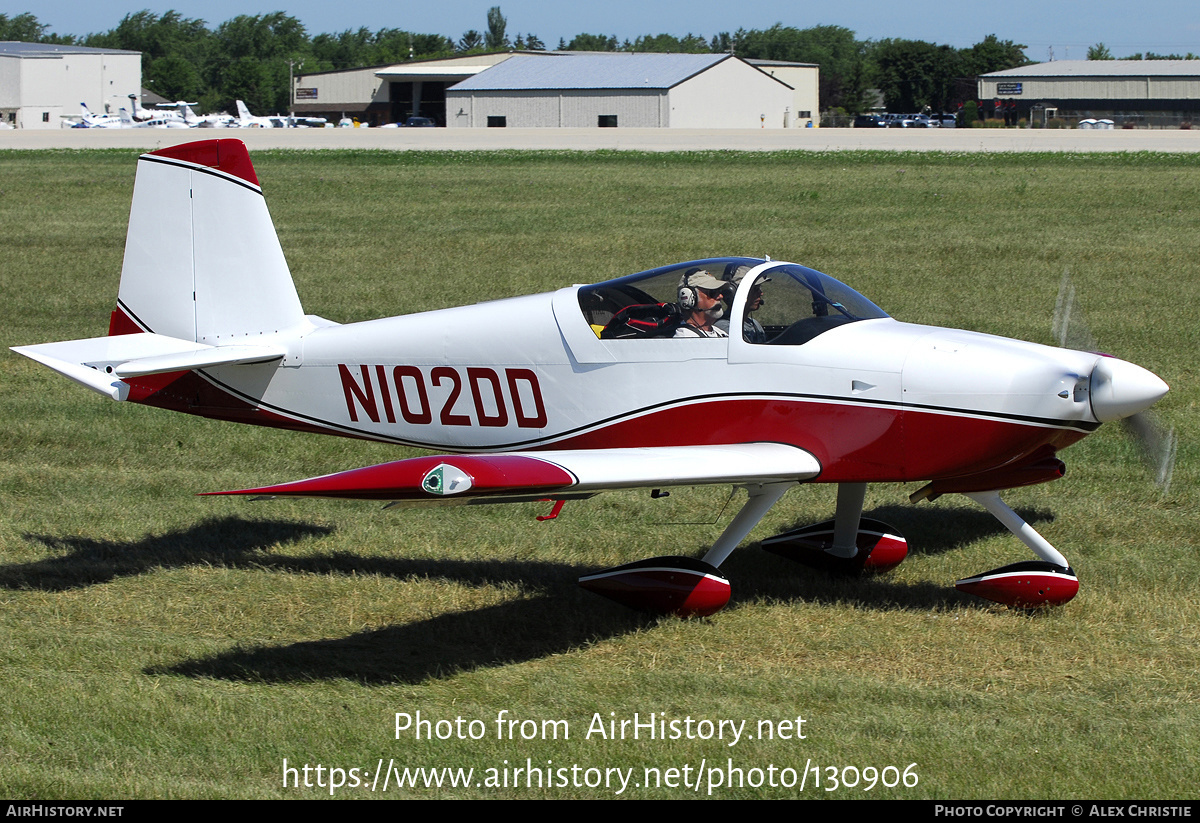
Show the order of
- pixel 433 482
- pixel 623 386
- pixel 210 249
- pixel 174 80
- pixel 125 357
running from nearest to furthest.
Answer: pixel 433 482
pixel 623 386
pixel 125 357
pixel 210 249
pixel 174 80

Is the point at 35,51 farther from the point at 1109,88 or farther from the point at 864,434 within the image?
the point at 864,434

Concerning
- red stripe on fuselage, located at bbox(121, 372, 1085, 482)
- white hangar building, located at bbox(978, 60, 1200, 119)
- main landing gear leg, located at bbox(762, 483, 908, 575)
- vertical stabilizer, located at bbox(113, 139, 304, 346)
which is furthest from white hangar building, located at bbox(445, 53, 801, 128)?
red stripe on fuselage, located at bbox(121, 372, 1085, 482)

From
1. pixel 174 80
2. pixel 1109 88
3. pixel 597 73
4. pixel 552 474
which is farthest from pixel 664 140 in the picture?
pixel 174 80

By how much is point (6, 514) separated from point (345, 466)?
2.56 meters

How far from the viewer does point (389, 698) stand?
233 inches

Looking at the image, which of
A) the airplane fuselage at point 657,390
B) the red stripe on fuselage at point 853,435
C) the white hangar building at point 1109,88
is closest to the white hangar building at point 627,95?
the white hangar building at point 1109,88

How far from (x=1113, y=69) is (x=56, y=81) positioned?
307 feet

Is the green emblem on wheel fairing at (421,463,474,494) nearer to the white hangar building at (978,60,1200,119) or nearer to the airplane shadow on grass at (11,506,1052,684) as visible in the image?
the airplane shadow on grass at (11,506,1052,684)

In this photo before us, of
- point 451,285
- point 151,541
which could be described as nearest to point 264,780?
point 151,541

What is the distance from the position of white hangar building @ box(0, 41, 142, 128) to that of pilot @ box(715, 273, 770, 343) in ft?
367

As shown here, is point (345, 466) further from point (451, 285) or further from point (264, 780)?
point (451, 285)

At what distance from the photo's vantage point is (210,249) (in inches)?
321

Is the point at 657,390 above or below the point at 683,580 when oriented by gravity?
above

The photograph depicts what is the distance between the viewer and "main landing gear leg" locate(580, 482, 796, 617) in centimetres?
672
